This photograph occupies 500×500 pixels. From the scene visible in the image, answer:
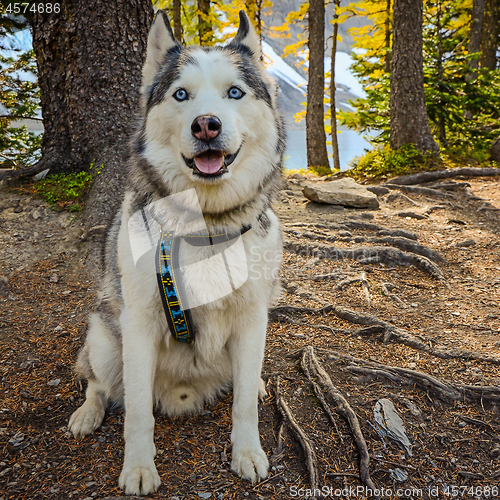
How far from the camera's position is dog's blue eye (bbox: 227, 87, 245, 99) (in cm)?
234

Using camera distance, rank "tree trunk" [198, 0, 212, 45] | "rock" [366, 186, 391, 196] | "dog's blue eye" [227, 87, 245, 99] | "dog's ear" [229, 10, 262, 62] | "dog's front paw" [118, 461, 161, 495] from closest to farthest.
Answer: "dog's front paw" [118, 461, 161, 495] → "dog's blue eye" [227, 87, 245, 99] → "dog's ear" [229, 10, 262, 62] → "rock" [366, 186, 391, 196] → "tree trunk" [198, 0, 212, 45]

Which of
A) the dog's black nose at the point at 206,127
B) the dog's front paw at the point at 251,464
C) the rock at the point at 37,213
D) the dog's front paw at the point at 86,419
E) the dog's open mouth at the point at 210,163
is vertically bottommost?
the dog's front paw at the point at 251,464

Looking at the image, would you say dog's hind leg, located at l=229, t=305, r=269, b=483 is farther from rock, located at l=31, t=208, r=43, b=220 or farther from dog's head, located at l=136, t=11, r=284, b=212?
rock, located at l=31, t=208, r=43, b=220

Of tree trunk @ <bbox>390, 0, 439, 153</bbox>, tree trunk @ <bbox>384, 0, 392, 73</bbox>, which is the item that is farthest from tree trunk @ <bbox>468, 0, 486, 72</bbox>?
tree trunk @ <bbox>390, 0, 439, 153</bbox>

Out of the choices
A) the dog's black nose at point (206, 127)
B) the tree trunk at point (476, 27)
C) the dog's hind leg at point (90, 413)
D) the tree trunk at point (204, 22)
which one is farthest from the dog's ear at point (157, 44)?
the tree trunk at point (476, 27)

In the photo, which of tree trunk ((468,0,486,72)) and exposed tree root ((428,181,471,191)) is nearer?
exposed tree root ((428,181,471,191))

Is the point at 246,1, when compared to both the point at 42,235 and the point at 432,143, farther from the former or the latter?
the point at 42,235

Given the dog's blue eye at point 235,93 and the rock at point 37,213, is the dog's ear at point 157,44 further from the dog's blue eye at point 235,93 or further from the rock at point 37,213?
the rock at point 37,213

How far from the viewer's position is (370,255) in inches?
191

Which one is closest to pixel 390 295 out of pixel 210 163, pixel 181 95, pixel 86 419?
pixel 210 163

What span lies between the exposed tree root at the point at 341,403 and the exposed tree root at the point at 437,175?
18.7 ft

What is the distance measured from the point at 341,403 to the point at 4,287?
134 inches

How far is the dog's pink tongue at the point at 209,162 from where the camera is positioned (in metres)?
2.18

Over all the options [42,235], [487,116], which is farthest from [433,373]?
[487,116]
